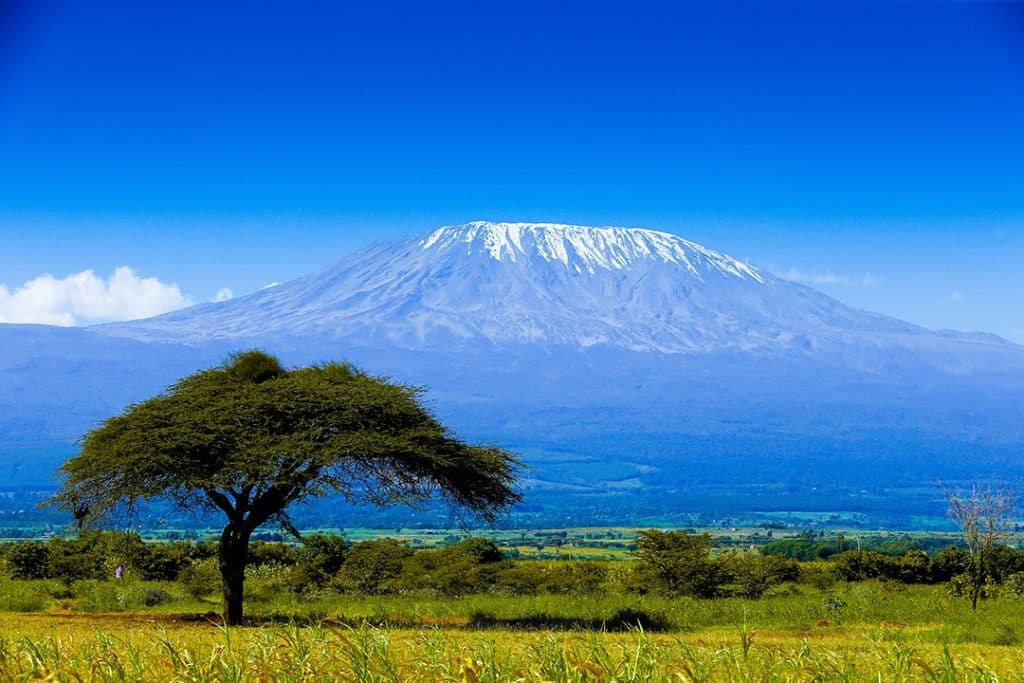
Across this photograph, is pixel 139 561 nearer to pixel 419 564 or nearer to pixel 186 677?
pixel 419 564

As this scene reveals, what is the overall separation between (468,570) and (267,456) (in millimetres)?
11842

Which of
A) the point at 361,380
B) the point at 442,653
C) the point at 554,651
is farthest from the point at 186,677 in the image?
the point at 361,380

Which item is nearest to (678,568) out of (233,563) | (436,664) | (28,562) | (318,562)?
(318,562)

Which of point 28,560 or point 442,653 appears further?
point 28,560

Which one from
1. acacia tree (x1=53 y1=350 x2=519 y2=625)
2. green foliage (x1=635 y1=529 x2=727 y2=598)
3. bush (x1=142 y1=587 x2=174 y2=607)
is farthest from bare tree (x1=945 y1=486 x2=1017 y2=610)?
bush (x1=142 y1=587 x2=174 y2=607)

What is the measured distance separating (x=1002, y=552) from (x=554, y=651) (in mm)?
29486

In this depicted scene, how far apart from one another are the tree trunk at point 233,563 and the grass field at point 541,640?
2.07ft

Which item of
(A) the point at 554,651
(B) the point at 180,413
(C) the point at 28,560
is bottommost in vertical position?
(C) the point at 28,560

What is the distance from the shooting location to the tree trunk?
68.6ft

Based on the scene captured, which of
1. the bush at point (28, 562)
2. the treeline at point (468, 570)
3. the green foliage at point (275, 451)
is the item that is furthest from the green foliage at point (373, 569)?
the green foliage at point (275, 451)

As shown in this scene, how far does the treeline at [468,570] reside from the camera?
1194 inches

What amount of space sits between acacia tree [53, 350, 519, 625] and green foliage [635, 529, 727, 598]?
9.79 metres

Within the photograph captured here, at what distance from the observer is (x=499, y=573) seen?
31.1 metres

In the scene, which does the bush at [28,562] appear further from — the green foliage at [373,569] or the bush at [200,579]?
the green foliage at [373,569]
